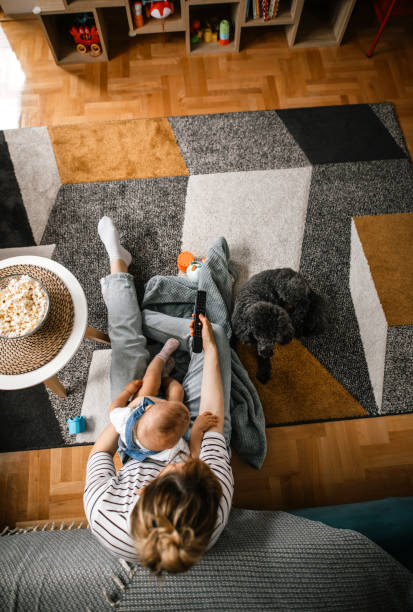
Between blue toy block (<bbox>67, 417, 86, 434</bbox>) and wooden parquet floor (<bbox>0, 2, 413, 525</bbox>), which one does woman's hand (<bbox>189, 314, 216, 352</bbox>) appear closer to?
blue toy block (<bbox>67, 417, 86, 434</bbox>)

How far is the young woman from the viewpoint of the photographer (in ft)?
2.37

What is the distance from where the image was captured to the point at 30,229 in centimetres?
170

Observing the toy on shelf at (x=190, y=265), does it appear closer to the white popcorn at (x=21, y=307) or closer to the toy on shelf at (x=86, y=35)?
the white popcorn at (x=21, y=307)

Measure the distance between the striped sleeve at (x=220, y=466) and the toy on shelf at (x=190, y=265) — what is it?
700 mm

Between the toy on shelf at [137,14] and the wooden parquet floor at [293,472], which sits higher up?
the toy on shelf at [137,14]

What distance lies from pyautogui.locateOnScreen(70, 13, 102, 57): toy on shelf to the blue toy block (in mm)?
1864

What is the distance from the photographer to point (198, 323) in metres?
1.31

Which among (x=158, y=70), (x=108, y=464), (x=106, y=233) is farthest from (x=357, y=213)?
(x=108, y=464)

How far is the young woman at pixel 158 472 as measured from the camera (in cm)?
72

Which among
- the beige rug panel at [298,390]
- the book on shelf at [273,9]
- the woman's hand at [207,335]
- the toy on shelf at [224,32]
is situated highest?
the book on shelf at [273,9]

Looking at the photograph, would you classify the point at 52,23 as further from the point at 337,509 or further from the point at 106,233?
the point at 337,509

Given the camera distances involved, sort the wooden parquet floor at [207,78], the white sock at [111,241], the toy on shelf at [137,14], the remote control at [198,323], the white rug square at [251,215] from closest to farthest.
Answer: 1. the remote control at [198,323]
2. the white sock at [111,241]
3. the white rug square at [251,215]
4. the toy on shelf at [137,14]
5. the wooden parquet floor at [207,78]

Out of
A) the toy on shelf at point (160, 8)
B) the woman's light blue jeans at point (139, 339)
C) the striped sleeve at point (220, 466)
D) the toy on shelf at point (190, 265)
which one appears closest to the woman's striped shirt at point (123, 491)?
the striped sleeve at point (220, 466)

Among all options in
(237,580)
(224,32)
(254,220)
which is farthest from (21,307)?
(224,32)
